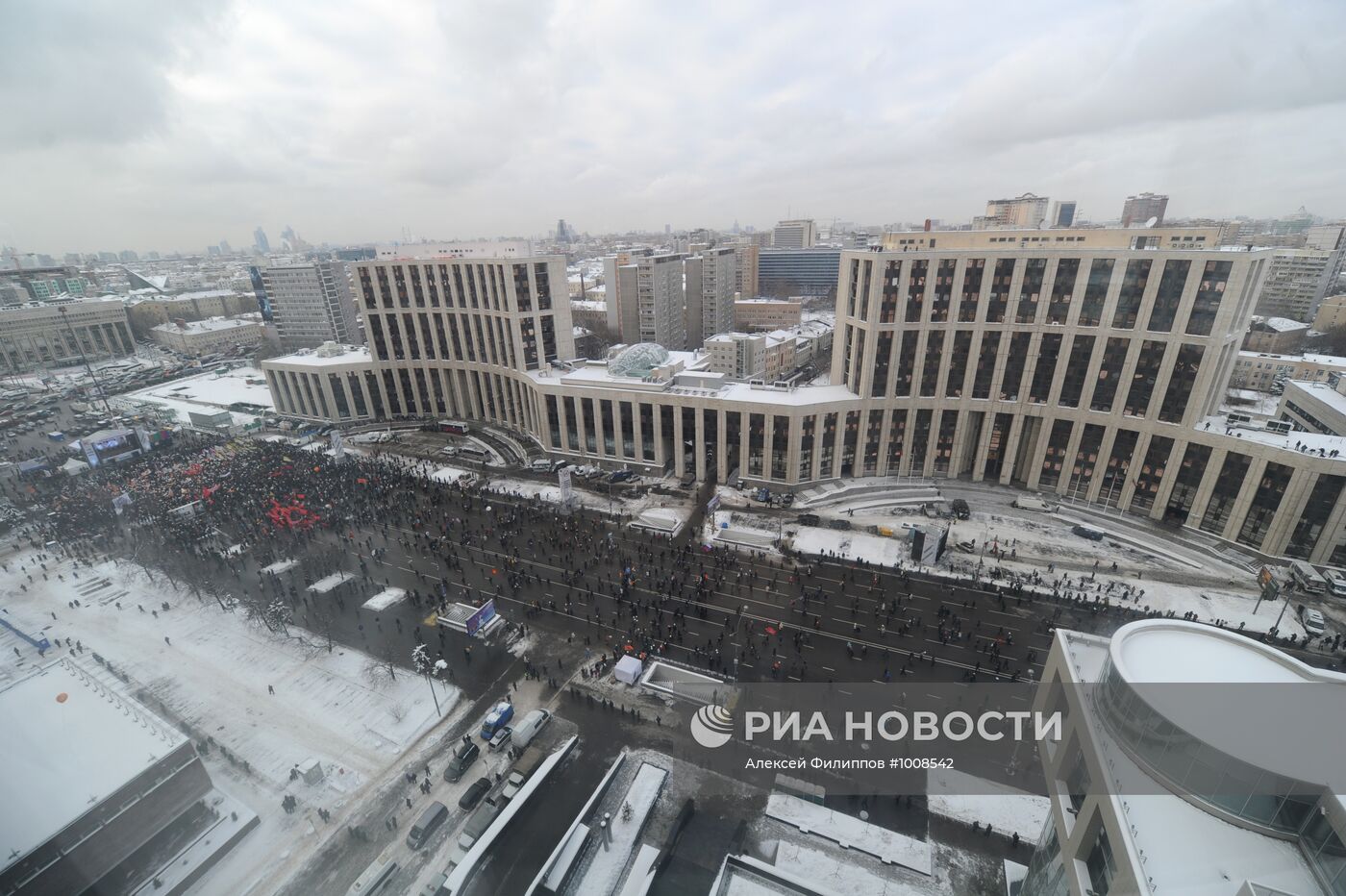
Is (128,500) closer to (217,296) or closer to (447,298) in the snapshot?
(447,298)

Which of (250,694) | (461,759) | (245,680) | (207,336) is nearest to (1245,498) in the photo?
(461,759)

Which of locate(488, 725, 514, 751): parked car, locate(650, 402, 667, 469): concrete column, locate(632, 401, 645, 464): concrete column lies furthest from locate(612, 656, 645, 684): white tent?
locate(632, 401, 645, 464): concrete column

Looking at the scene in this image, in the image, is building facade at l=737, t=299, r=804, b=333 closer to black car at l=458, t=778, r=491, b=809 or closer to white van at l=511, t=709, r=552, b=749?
white van at l=511, t=709, r=552, b=749

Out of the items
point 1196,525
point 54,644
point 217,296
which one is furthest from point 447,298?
point 217,296

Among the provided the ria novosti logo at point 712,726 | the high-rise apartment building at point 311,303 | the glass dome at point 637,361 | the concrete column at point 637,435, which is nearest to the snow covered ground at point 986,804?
the ria novosti logo at point 712,726

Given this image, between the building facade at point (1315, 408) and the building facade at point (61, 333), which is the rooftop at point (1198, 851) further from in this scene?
the building facade at point (61, 333)

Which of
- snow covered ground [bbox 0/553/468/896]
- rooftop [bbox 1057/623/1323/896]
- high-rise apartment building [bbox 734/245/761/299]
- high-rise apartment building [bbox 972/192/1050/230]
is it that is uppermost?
high-rise apartment building [bbox 972/192/1050/230]
